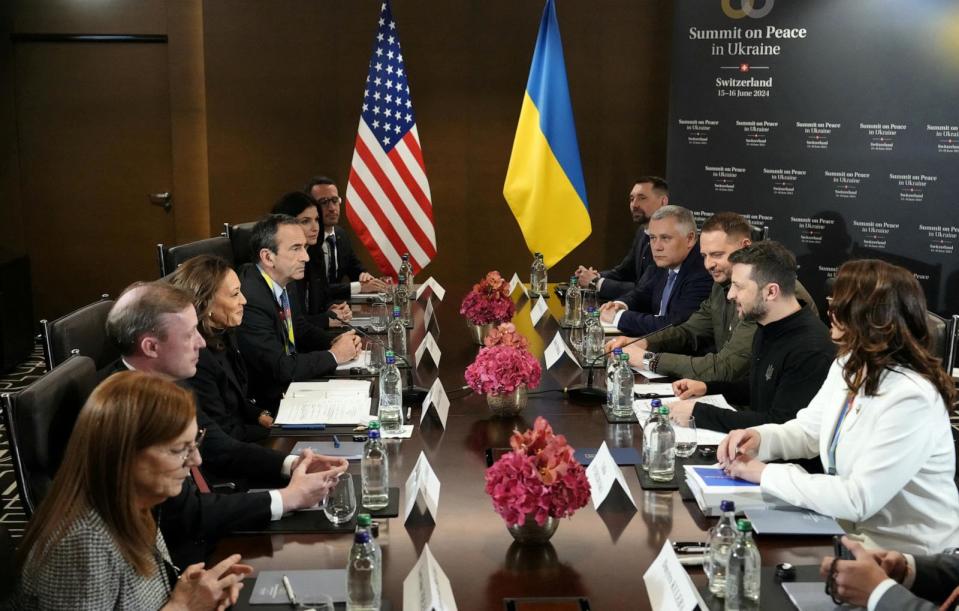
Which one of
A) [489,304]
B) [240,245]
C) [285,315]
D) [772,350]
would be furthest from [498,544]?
[240,245]

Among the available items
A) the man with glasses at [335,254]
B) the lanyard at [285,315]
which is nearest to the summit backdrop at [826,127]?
the man with glasses at [335,254]

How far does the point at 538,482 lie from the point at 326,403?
1.40 m

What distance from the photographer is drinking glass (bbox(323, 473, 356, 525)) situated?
248 cm

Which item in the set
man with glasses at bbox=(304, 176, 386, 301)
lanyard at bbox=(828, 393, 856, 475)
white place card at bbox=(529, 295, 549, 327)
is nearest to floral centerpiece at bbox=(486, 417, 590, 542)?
lanyard at bbox=(828, 393, 856, 475)

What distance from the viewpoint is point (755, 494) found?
259 cm

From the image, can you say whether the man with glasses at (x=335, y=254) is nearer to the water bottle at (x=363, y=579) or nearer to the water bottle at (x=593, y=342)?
the water bottle at (x=593, y=342)

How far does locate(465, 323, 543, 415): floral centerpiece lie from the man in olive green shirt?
80cm

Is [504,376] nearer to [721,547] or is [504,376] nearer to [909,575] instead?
[721,547]

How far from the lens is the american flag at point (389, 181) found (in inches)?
259

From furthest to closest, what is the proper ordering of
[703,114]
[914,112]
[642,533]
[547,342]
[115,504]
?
[703,114] → [914,112] → [547,342] → [642,533] → [115,504]

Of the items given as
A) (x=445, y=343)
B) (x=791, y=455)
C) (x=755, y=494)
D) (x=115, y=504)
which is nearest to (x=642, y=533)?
(x=755, y=494)

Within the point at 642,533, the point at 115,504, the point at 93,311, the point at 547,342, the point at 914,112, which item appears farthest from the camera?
the point at 914,112

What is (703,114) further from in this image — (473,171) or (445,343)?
(445,343)

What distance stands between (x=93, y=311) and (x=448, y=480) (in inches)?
52.8
